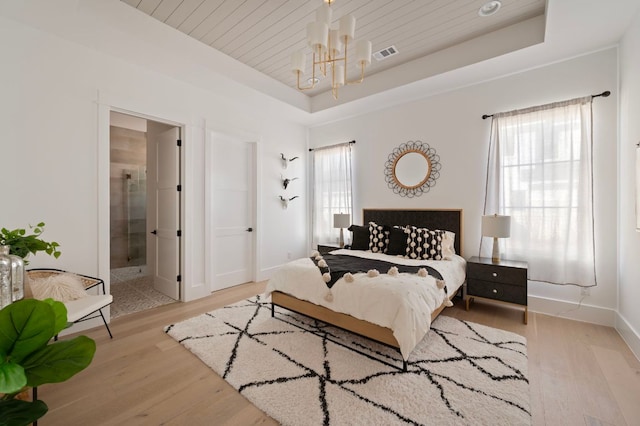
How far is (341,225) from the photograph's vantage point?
4445mm

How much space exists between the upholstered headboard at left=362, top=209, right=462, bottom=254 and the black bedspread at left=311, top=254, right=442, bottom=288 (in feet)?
3.59

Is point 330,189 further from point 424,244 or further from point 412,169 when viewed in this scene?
point 424,244

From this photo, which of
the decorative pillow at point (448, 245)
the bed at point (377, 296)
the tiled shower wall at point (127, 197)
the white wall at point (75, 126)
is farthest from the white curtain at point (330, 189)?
the tiled shower wall at point (127, 197)

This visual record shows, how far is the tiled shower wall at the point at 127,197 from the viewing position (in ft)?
17.6

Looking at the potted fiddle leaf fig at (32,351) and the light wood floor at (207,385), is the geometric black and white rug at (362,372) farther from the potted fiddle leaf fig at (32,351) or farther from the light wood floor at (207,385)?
the potted fiddle leaf fig at (32,351)

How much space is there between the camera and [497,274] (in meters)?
3.01

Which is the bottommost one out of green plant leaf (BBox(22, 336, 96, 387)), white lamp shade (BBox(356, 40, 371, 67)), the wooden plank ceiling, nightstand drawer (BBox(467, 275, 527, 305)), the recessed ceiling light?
nightstand drawer (BBox(467, 275, 527, 305))

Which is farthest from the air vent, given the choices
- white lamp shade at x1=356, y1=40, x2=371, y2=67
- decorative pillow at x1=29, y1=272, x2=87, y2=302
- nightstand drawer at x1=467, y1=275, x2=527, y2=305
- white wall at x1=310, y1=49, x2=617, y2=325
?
decorative pillow at x1=29, y1=272, x2=87, y2=302

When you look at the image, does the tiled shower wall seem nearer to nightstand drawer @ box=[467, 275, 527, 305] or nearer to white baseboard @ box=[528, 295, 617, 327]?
nightstand drawer @ box=[467, 275, 527, 305]

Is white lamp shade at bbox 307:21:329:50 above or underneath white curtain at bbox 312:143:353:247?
above

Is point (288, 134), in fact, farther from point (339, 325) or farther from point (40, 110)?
point (339, 325)

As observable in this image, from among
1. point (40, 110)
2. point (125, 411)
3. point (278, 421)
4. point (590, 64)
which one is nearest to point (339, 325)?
point (278, 421)

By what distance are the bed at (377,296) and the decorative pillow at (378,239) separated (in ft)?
1.23

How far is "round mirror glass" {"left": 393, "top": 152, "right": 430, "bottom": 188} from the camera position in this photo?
13.0ft
